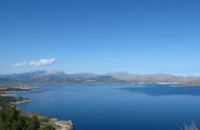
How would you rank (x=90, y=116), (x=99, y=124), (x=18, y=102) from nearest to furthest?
1. (x=99, y=124)
2. (x=90, y=116)
3. (x=18, y=102)

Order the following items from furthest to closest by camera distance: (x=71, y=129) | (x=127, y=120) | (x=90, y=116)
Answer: (x=90, y=116), (x=127, y=120), (x=71, y=129)

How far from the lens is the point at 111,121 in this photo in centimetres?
9969

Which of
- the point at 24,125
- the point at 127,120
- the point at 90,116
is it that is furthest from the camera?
the point at 90,116

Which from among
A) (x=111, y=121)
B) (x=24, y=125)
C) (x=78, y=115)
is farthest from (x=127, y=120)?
(x=24, y=125)

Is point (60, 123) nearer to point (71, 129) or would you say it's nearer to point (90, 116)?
point (71, 129)

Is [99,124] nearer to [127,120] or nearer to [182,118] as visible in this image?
[127,120]

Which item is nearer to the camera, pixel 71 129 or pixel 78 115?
pixel 71 129

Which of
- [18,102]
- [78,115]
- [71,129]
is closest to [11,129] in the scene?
[71,129]

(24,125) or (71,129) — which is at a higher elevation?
(24,125)

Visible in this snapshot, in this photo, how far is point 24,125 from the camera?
44.2m

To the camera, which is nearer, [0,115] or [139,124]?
[0,115]

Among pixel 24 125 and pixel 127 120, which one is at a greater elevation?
pixel 24 125

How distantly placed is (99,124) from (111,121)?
6339 millimetres

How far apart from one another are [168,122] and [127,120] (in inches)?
516
